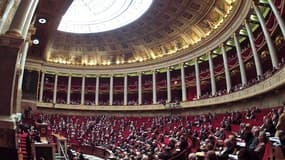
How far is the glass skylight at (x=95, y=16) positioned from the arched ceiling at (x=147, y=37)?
0.75 meters


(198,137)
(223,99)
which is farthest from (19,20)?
(223,99)

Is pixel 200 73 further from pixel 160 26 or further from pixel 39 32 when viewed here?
pixel 39 32

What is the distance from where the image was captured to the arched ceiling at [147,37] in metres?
24.1

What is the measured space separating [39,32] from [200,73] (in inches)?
681

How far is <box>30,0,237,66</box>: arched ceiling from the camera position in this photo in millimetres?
24136

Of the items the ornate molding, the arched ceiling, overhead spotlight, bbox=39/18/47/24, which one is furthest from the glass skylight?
overhead spotlight, bbox=39/18/47/24

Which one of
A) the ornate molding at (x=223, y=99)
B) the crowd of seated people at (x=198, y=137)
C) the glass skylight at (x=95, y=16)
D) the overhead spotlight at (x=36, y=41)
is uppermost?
the glass skylight at (x=95, y=16)

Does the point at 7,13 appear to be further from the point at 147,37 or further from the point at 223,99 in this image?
the point at 147,37

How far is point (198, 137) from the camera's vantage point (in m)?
11.7

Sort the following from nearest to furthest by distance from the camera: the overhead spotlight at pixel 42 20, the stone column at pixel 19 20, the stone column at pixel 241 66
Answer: the stone column at pixel 19 20 → the overhead spotlight at pixel 42 20 → the stone column at pixel 241 66

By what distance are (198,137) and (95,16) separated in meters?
25.1

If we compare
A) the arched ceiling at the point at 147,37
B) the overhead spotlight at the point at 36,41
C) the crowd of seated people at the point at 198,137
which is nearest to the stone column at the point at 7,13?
the crowd of seated people at the point at 198,137

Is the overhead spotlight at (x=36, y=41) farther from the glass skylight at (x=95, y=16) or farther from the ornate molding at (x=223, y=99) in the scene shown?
the ornate molding at (x=223, y=99)

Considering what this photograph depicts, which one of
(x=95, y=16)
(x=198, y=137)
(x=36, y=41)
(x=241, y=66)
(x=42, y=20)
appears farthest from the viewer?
(x=95, y=16)
